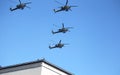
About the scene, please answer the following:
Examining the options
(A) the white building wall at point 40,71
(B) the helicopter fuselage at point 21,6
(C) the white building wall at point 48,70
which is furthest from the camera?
(B) the helicopter fuselage at point 21,6

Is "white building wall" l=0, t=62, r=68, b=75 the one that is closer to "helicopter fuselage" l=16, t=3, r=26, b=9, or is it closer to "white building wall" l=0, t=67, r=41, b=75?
"white building wall" l=0, t=67, r=41, b=75

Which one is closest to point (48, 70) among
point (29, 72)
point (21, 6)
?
point (29, 72)

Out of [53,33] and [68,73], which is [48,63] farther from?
[53,33]

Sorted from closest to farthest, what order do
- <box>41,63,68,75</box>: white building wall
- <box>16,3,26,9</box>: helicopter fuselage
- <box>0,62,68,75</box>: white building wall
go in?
1. <box>0,62,68,75</box>: white building wall
2. <box>41,63,68,75</box>: white building wall
3. <box>16,3,26,9</box>: helicopter fuselage

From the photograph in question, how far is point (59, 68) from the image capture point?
4819 centimetres

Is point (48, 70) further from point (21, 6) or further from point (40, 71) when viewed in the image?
point (21, 6)

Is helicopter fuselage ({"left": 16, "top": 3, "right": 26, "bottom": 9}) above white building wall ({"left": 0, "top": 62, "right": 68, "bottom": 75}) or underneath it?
above

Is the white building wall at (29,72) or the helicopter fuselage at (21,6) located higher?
the helicopter fuselage at (21,6)

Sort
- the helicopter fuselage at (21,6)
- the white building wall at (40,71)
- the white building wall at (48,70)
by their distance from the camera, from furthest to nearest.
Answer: the helicopter fuselage at (21,6) → the white building wall at (48,70) → the white building wall at (40,71)

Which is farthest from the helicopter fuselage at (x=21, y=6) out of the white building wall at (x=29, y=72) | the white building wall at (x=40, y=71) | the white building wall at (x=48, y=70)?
the white building wall at (x=48, y=70)

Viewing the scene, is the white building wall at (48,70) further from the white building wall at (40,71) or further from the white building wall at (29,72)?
the white building wall at (29,72)

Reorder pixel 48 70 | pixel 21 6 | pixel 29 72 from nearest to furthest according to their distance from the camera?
pixel 29 72, pixel 48 70, pixel 21 6

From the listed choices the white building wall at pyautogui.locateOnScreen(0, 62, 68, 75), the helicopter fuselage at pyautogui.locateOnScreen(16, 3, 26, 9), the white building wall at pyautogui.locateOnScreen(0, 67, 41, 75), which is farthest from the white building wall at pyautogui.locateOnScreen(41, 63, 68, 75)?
the helicopter fuselage at pyautogui.locateOnScreen(16, 3, 26, 9)

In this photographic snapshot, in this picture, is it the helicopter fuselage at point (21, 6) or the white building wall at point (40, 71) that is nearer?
the white building wall at point (40, 71)
